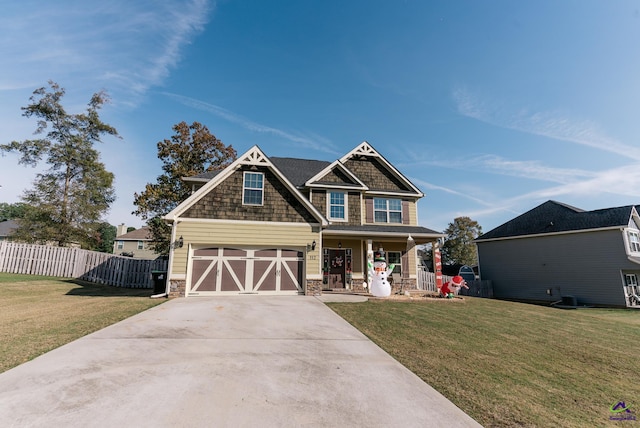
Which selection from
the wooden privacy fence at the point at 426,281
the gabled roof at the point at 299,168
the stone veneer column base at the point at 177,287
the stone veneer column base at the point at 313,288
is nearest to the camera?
the stone veneer column base at the point at 177,287

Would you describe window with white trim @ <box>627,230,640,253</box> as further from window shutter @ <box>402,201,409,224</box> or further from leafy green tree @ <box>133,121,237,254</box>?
leafy green tree @ <box>133,121,237,254</box>

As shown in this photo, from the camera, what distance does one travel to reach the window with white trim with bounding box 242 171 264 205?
13188 millimetres

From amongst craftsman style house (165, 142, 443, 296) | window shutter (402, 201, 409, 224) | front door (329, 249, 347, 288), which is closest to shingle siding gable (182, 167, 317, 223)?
craftsman style house (165, 142, 443, 296)

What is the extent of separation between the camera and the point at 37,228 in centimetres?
2102

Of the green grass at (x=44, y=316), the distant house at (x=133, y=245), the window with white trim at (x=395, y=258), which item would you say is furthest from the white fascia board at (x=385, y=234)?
the distant house at (x=133, y=245)

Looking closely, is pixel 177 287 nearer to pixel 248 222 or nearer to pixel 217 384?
pixel 248 222

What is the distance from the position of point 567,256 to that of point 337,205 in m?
18.6

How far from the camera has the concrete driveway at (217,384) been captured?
2982mm

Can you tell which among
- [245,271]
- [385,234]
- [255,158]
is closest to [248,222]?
[245,271]

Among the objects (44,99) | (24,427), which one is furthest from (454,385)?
(44,99)

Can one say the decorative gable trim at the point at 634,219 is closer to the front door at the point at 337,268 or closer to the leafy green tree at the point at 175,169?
the front door at the point at 337,268

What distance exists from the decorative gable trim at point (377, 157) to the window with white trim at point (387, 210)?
1.34m

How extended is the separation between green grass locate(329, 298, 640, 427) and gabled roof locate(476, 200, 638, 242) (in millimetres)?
14525

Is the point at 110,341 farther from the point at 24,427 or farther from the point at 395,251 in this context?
the point at 395,251
